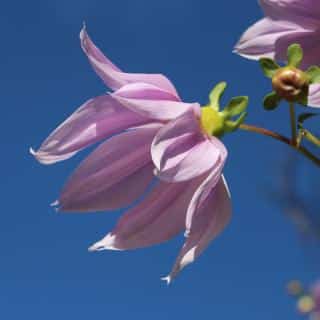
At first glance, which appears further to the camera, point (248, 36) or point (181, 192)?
point (248, 36)

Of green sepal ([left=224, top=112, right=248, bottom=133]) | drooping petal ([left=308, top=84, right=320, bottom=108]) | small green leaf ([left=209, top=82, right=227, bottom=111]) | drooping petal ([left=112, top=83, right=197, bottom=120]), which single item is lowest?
drooping petal ([left=308, top=84, right=320, bottom=108])

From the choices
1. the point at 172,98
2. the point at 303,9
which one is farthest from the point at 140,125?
the point at 303,9

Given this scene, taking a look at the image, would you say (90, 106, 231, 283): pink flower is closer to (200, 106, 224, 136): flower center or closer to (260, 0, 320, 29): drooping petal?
(200, 106, 224, 136): flower center

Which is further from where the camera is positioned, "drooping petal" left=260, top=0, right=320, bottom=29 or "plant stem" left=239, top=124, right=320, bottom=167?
"drooping petal" left=260, top=0, right=320, bottom=29

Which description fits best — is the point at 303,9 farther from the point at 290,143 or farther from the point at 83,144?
the point at 83,144

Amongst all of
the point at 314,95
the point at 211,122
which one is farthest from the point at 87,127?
the point at 314,95

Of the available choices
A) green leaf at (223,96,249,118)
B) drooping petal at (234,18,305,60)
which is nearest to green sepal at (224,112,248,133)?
green leaf at (223,96,249,118)

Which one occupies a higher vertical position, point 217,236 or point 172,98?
point 172,98
